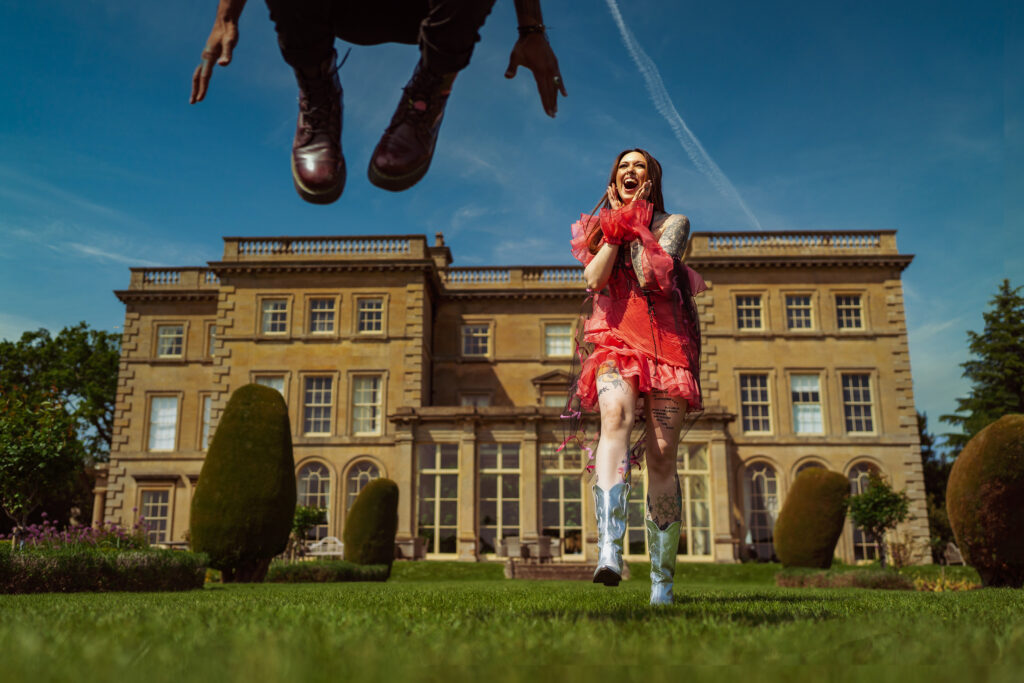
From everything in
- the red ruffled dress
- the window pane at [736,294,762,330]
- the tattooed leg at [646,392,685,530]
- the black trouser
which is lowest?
the tattooed leg at [646,392,685,530]

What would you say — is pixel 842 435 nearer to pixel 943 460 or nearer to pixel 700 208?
pixel 943 460

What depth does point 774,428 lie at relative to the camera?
88.8ft

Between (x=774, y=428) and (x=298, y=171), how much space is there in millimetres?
26468

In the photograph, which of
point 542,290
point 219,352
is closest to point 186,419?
point 219,352

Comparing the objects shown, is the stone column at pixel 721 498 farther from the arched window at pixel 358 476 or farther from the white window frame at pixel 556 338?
the arched window at pixel 358 476

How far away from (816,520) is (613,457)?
15.9 m

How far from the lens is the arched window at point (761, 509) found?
85.6 ft

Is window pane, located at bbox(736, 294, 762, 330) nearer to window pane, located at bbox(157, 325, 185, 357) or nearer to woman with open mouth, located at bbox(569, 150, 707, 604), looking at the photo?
window pane, located at bbox(157, 325, 185, 357)

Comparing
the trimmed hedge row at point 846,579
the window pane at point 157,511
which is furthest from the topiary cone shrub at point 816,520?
the window pane at point 157,511

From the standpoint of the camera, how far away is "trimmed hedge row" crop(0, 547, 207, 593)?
802cm

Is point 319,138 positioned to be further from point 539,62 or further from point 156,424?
point 156,424

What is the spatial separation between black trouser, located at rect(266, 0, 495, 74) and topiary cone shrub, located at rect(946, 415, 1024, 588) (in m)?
9.46

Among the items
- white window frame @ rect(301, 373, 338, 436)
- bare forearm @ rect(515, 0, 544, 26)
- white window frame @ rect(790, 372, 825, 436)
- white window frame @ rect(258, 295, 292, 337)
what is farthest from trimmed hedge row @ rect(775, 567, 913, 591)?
white window frame @ rect(258, 295, 292, 337)

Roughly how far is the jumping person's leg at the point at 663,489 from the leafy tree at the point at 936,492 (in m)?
30.1
